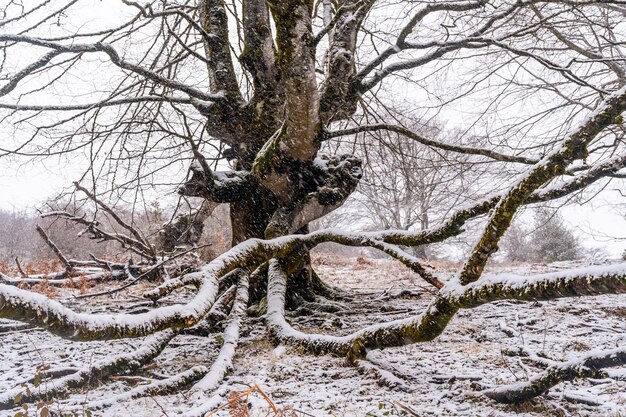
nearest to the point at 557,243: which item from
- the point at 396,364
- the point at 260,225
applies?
the point at 260,225

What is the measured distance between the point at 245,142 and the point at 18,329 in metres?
3.24

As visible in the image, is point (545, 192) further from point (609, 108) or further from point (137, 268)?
point (137, 268)

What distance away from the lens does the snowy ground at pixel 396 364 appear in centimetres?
193

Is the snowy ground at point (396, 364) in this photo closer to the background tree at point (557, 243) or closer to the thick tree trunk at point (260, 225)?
the thick tree trunk at point (260, 225)

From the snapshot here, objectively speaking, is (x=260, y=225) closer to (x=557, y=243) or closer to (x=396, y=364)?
(x=396, y=364)

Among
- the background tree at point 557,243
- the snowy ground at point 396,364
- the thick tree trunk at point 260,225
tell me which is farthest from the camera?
the background tree at point 557,243

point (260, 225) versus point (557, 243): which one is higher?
point (260, 225)

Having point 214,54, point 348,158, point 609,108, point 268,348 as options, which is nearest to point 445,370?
point 268,348

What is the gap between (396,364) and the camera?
104 inches

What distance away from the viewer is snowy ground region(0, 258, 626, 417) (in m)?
1.93

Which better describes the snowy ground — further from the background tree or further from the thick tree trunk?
the background tree

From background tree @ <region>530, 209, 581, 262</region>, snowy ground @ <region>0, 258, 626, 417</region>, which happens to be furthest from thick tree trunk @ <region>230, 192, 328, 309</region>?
background tree @ <region>530, 209, 581, 262</region>

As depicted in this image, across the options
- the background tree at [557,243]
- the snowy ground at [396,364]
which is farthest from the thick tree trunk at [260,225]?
the background tree at [557,243]

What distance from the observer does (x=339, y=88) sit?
4414mm
